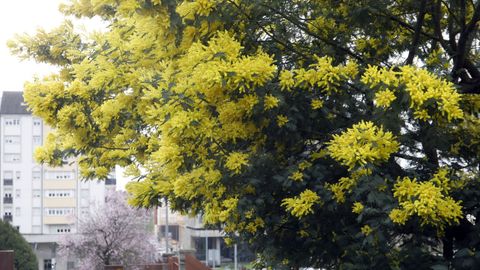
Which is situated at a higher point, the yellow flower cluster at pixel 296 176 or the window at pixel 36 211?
the window at pixel 36 211

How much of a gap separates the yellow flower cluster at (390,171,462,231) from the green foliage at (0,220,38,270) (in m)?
22.7

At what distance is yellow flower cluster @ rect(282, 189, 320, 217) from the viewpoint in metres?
5.12

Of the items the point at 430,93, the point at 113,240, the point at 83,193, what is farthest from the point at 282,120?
the point at 83,193

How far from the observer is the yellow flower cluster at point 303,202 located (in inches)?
202

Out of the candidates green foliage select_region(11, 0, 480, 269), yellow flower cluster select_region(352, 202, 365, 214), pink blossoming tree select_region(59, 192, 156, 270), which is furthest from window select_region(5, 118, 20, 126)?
yellow flower cluster select_region(352, 202, 365, 214)

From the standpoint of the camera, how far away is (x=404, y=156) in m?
5.77

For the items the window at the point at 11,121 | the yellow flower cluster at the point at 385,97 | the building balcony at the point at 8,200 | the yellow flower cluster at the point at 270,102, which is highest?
the window at the point at 11,121

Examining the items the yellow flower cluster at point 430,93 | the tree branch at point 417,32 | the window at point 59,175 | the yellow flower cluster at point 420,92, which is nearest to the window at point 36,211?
the window at point 59,175

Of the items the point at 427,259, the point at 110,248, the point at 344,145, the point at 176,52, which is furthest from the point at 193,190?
the point at 110,248

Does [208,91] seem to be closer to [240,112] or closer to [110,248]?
[240,112]

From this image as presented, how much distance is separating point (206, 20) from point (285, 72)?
2.16ft

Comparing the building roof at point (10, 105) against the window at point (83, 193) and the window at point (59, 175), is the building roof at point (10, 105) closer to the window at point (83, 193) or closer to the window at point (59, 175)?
the window at point (59, 175)

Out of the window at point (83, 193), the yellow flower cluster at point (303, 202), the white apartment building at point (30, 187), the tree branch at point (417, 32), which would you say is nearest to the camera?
the yellow flower cluster at point (303, 202)

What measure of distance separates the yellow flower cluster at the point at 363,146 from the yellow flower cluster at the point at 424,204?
9.6 inches
